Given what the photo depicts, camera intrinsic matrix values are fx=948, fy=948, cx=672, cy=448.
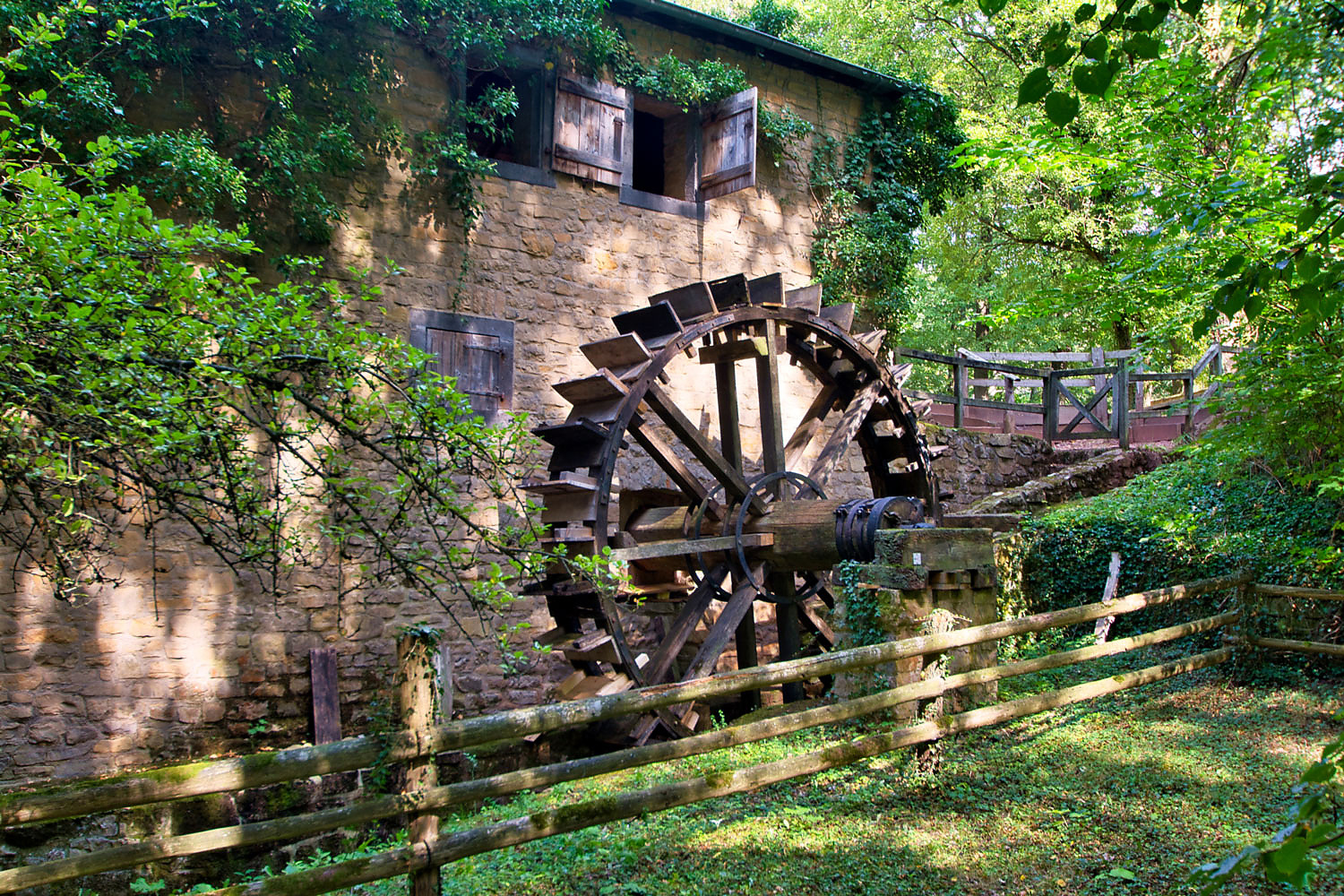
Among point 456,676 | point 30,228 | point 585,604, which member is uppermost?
point 30,228

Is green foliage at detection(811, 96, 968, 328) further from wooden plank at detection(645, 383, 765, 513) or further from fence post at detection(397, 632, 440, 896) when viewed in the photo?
fence post at detection(397, 632, 440, 896)

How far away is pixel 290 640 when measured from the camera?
656cm

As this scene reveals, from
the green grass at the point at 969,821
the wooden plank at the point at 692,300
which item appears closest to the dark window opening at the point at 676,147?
the wooden plank at the point at 692,300

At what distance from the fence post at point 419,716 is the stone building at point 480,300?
265 cm

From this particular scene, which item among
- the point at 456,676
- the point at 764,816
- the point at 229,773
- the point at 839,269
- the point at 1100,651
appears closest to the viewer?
the point at 229,773

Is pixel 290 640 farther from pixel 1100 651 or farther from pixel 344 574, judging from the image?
pixel 1100 651

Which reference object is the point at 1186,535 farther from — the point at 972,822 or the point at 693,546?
the point at 972,822

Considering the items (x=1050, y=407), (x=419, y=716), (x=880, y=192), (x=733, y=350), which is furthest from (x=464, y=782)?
(x=1050, y=407)

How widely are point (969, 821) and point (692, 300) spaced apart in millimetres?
4098

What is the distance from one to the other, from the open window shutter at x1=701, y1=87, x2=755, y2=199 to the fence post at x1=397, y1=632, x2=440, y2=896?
5.83 metres

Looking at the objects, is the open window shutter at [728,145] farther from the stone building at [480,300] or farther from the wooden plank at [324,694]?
the wooden plank at [324,694]

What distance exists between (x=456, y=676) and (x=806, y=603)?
288cm

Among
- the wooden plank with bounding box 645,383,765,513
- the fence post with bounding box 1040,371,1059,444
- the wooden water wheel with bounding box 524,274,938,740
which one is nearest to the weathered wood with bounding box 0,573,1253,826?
the wooden water wheel with bounding box 524,274,938,740

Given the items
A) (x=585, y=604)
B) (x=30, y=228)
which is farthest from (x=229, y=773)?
(x=585, y=604)
